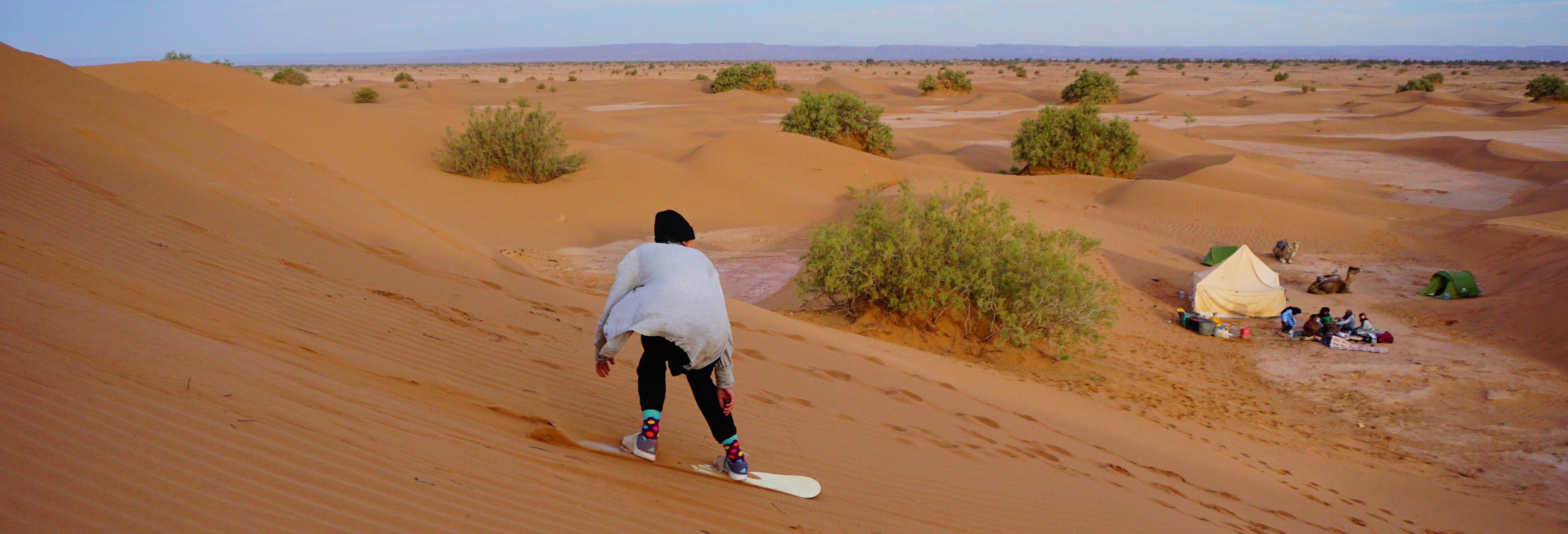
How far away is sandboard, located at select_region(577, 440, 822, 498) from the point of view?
4129 millimetres

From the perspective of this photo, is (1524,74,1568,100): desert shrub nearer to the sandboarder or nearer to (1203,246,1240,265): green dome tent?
(1203,246,1240,265): green dome tent

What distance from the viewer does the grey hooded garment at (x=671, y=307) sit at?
145 inches

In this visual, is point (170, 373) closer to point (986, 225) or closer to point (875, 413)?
point (875, 413)

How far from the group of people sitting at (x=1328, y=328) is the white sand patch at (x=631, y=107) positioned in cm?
3785

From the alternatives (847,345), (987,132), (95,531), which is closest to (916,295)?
(847,345)

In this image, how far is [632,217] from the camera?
1900 centimetres

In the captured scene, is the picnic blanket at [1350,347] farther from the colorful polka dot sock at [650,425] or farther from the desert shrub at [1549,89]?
the desert shrub at [1549,89]

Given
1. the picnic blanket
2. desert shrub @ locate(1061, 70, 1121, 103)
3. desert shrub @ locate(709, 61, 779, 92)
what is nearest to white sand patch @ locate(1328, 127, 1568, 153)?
desert shrub @ locate(1061, 70, 1121, 103)

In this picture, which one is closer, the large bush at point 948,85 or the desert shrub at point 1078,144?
the desert shrub at point 1078,144

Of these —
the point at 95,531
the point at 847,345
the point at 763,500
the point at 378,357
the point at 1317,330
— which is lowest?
the point at 1317,330

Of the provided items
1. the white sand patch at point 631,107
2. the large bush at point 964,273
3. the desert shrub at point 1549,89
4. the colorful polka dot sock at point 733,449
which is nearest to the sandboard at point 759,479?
the colorful polka dot sock at point 733,449

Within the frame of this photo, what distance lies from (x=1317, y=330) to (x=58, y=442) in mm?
14381

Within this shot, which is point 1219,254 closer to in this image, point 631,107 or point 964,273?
point 964,273

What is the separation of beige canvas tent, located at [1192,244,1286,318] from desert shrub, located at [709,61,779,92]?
43135mm
